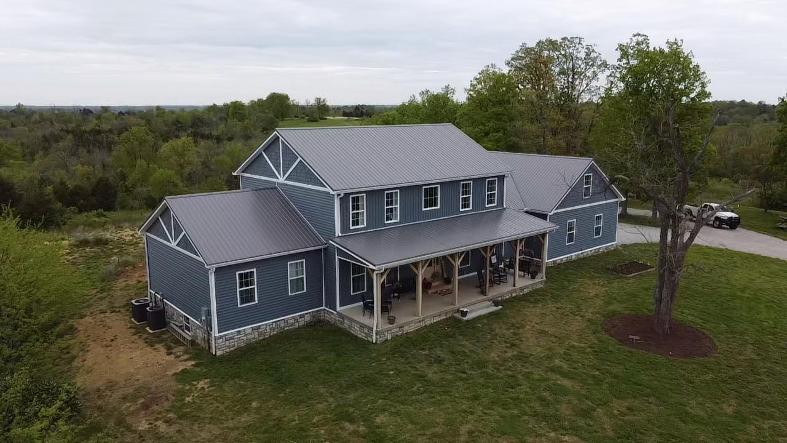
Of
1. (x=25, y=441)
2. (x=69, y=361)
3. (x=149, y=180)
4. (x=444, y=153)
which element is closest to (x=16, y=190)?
(x=149, y=180)

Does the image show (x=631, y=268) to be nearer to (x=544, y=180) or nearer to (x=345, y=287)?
(x=544, y=180)

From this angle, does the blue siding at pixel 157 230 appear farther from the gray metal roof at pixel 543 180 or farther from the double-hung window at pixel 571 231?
the double-hung window at pixel 571 231

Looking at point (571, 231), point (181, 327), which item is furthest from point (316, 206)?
point (571, 231)

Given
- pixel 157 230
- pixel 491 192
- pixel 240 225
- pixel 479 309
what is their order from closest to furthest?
1. pixel 240 225
2. pixel 157 230
3. pixel 479 309
4. pixel 491 192

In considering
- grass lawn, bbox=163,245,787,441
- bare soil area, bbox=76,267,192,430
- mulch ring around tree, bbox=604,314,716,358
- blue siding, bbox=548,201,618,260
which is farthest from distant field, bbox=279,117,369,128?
grass lawn, bbox=163,245,787,441

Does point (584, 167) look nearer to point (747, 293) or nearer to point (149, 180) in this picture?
point (747, 293)

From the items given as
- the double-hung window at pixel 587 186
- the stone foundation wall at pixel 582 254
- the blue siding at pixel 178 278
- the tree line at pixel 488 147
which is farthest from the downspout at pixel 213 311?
the tree line at pixel 488 147
